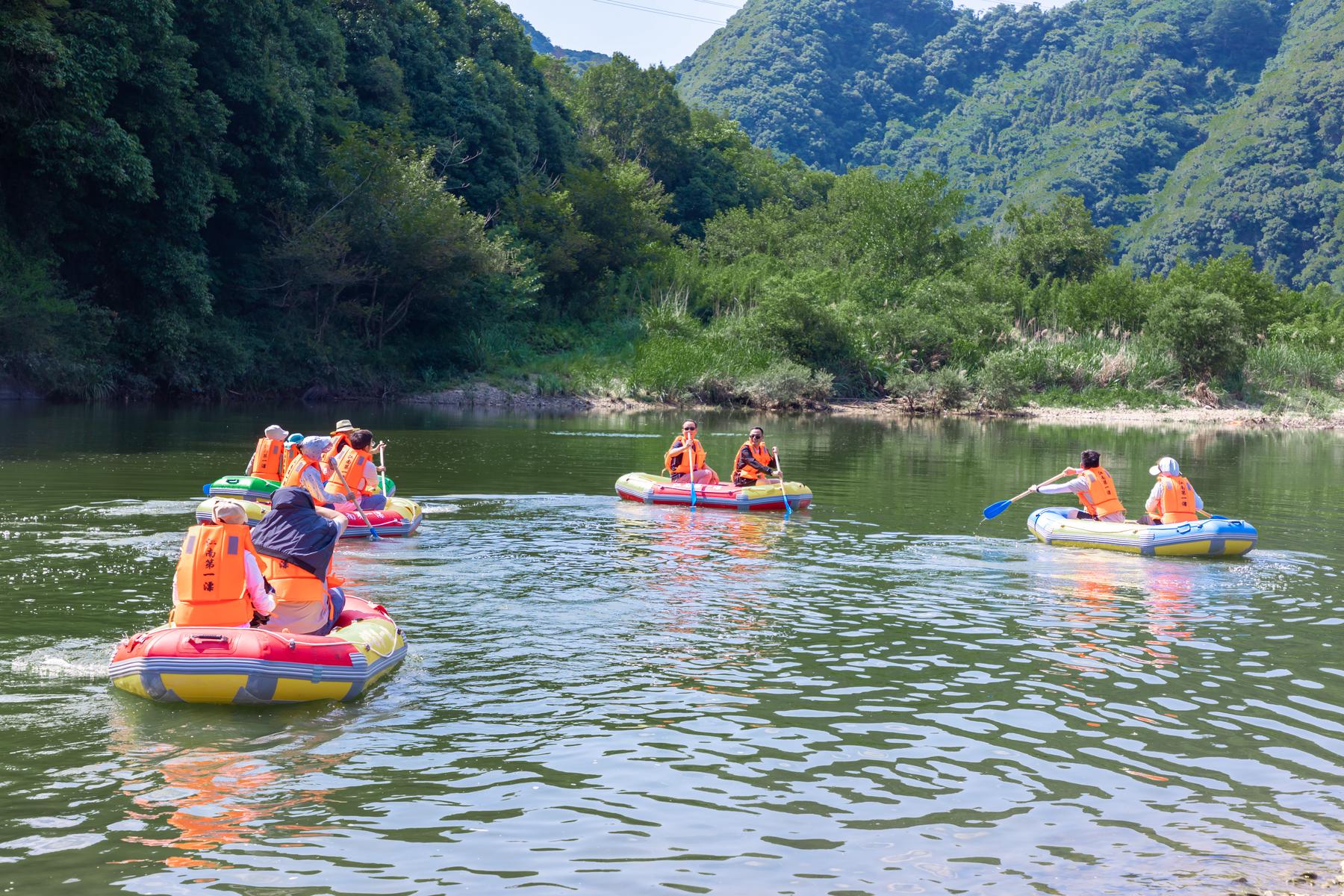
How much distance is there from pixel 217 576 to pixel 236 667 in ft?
2.33

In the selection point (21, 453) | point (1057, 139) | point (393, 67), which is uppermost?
point (1057, 139)

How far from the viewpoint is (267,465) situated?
18078 mm

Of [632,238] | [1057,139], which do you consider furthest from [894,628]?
[1057,139]

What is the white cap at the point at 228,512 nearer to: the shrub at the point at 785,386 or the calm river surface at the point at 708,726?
the calm river surface at the point at 708,726

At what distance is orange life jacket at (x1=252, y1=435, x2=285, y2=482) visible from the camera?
18.0m

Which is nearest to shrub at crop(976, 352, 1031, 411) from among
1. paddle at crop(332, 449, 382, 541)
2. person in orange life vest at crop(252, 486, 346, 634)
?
paddle at crop(332, 449, 382, 541)

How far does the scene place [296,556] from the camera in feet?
30.8

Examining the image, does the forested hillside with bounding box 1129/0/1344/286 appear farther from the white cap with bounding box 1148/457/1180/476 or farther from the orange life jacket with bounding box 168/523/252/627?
the orange life jacket with bounding box 168/523/252/627

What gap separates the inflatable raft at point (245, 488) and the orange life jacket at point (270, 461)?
0.51ft

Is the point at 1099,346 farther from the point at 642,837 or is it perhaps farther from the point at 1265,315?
the point at 642,837

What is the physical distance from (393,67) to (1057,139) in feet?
268

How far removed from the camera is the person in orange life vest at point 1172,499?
54.0ft

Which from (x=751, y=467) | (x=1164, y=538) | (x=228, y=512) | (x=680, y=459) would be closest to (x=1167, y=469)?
(x=1164, y=538)

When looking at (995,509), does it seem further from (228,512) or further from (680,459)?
(228,512)
